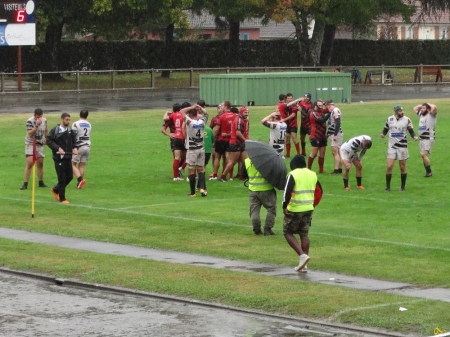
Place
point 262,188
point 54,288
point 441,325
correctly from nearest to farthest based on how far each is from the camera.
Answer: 1. point 441,325
2. point 54,288
3. point 262,188

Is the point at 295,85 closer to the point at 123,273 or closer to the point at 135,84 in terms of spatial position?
the point at 135,84

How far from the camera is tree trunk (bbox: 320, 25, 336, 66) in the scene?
238 ft

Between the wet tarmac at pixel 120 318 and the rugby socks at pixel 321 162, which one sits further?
the rugby socks at pixel 321 162

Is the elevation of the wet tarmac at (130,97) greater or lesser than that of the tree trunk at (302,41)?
lesser

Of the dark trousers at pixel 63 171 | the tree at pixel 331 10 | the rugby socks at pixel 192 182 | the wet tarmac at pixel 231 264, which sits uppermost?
the tree at pixel 331 10

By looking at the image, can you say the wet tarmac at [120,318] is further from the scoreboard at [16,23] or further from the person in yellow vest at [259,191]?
the scoreboard at [16,23]

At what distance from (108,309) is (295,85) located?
115ft

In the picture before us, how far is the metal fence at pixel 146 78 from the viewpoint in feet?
188

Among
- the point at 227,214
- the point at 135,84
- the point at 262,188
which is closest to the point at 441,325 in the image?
the point at 262,188

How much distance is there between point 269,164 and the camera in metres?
17.9

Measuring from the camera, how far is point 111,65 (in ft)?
230

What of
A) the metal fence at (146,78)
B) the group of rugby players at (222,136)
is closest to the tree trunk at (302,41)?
the metal fence at (146,78)

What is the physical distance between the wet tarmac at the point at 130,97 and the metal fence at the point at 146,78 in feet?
4.82

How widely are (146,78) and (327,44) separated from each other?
49.8ft
